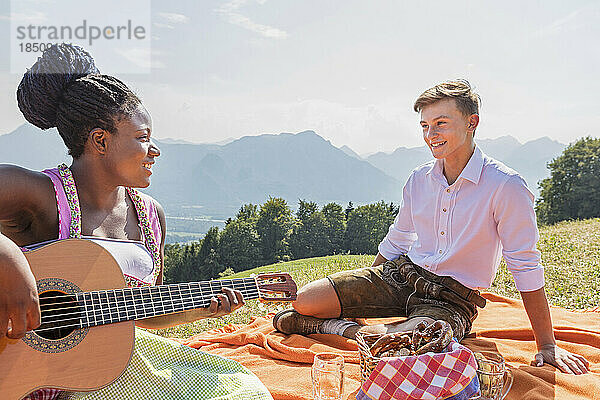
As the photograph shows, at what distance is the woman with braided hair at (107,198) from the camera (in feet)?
6.76

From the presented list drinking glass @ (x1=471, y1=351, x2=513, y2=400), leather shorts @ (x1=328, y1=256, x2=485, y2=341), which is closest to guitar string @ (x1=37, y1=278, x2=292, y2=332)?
drinking glass @ (x1=471, y1=351, x2=513, y2=400)

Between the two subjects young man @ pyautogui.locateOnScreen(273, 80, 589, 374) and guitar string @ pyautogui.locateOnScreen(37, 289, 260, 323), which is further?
young man @ pyautogui.locateOnScreen(273, 80, 589, 374)

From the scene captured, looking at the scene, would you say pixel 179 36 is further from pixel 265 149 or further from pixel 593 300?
pixel 593 300

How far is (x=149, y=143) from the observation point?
7.67ft

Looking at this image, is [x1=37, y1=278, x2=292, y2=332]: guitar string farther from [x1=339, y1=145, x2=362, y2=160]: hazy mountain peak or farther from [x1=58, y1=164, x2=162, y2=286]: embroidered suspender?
[x1=339, y1=145, x2=362, y2=160]: hazy mountain peak

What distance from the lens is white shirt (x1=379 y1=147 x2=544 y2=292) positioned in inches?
122

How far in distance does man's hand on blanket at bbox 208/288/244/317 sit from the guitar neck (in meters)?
0.03

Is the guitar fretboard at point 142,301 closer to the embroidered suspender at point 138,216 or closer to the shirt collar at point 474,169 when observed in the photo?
the embroidered suspender at point 138,216

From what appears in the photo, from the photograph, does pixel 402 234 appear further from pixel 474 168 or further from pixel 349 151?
pixel 349 151

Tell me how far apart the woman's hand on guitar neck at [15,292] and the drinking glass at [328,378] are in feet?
3.87

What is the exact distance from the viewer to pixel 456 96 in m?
3.34

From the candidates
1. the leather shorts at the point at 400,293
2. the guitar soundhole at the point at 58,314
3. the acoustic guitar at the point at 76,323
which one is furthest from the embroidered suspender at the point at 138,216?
the leather shorts at the point at 400,293

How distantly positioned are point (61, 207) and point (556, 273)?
215 inches

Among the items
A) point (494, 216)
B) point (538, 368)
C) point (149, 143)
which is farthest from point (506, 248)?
point (149, 143)
